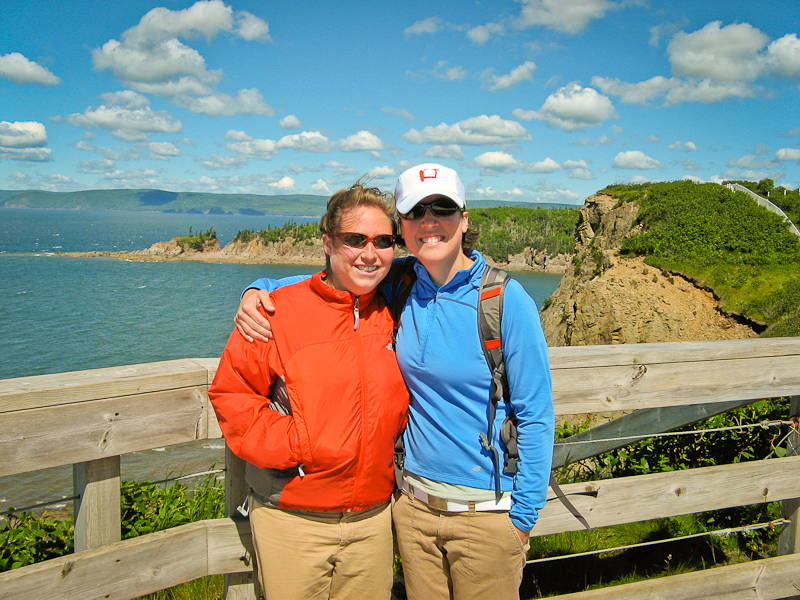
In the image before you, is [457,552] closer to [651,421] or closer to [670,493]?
[670,493]

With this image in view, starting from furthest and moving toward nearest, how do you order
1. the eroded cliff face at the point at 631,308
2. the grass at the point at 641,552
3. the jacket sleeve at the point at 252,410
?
the eroded cliff face at the point at 631,308
the grass at the point at 641,552
the jacket sleeve at the point at 252,410

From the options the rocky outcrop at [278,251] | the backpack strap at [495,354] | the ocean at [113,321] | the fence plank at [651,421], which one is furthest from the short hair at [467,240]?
the rocky outcrop at [278,251]

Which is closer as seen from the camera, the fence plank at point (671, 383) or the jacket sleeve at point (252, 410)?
the jacket sleeve at point (252, 410)

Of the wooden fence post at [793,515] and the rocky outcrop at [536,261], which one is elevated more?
the wooden fence post at [793,515]

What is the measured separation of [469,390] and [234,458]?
104 cm

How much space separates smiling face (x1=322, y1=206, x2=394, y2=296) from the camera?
2.32 meters

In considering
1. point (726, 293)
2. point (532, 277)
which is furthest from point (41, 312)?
point (532, 277)

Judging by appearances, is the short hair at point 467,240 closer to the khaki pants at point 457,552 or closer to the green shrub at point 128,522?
the khaki pants at point 457,552

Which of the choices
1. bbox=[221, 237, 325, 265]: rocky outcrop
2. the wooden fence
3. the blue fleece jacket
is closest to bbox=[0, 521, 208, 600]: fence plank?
the wooden fence

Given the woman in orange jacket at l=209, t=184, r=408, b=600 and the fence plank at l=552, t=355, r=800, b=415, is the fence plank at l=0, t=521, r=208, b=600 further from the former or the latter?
the fence plank at l=552, t=355, r=800, b=415

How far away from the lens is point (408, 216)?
2.37 metres

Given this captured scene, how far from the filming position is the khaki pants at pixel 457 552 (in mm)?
2209

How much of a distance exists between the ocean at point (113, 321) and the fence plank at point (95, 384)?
3.70 metres

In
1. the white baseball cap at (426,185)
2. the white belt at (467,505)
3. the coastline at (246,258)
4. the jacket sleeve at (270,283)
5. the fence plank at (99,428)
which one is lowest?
the coastline at (246,258)
